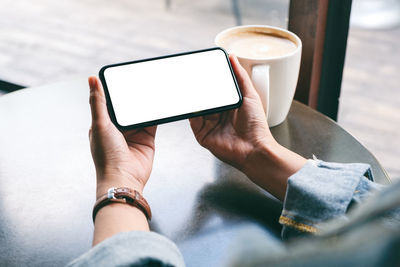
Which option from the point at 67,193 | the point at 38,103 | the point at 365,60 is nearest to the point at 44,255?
the point at 67,193

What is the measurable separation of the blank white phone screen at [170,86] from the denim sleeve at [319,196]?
0.16 metres

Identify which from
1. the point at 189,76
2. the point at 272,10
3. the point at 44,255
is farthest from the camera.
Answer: the point at 272,10

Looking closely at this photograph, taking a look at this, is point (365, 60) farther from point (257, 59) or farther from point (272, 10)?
point (257, 59)

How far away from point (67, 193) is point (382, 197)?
0.47 m

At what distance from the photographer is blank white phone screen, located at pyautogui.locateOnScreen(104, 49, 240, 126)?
1.87ft

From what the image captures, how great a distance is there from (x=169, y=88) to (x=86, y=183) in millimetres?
152

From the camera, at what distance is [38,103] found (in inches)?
29.5

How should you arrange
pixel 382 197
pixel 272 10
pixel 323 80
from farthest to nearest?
pixel 272 10
pixel 323 80
pixel 382 197

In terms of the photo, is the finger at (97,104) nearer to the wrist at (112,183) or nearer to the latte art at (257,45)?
the wrist at (112,183)

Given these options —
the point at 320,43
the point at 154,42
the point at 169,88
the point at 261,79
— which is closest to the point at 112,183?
the point at 169,88

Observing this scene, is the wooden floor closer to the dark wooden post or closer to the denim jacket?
the dark wooden post

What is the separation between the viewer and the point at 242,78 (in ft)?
1.97

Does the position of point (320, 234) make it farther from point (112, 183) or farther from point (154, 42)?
point (154, 42)

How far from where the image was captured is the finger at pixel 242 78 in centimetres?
60
